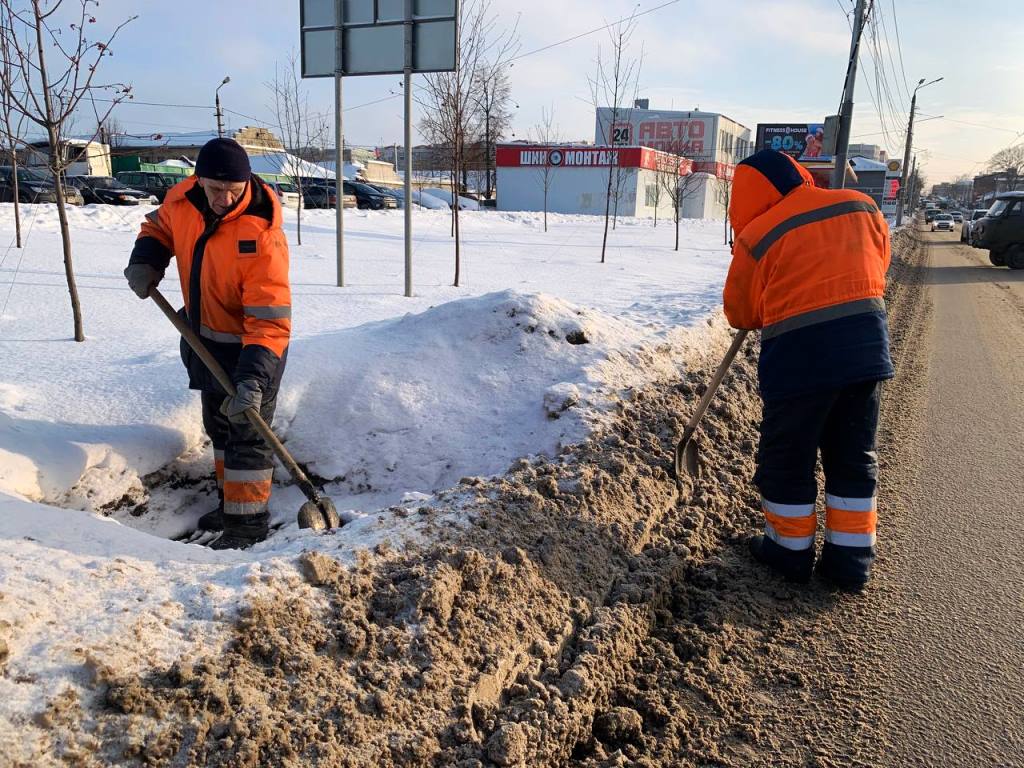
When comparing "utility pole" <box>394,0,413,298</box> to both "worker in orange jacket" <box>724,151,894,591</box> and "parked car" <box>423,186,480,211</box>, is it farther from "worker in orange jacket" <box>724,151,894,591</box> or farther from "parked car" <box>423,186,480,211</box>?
"parked car" <box>423,186,480,211</box>

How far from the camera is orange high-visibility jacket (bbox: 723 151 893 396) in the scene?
10.0 ft

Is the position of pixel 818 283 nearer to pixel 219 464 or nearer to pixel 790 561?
pixel 790 561

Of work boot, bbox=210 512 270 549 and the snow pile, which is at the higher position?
the snow pile

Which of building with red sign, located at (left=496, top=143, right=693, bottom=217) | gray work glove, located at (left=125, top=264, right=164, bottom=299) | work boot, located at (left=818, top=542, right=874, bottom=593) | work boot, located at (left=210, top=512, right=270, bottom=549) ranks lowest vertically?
work boot, located at (left=210, top=512, right=270, bottom=549)

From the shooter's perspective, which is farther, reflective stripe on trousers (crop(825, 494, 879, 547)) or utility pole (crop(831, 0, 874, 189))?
utility pole (crop(831, 0, 874, 189))

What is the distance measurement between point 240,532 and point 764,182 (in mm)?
2924

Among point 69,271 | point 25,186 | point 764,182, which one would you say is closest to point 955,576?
point 764,182

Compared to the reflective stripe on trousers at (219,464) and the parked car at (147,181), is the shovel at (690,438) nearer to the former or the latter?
the reflective stripe on trousers at (219,464)

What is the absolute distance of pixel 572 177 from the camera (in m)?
38.2

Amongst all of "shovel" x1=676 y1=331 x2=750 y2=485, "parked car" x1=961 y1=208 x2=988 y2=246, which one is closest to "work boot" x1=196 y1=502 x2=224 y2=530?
"shovel" x1=676 y1=331 x2=750 y2=485

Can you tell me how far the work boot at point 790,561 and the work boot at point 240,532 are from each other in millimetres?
2403

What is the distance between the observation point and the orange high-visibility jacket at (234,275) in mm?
3354

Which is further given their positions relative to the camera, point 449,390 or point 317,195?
point 317,195

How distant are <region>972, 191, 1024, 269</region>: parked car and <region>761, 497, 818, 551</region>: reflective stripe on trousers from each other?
1868 cm
